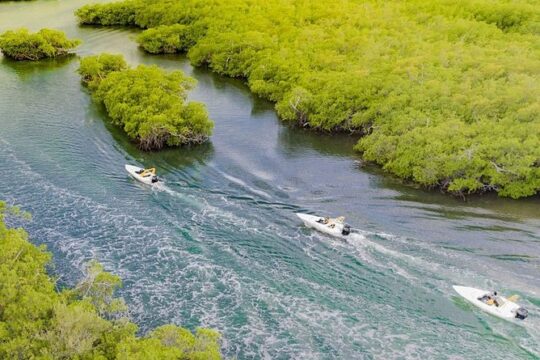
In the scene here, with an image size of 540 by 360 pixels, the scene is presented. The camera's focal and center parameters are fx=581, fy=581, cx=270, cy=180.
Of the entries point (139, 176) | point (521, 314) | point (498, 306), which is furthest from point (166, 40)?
point (521, 314)

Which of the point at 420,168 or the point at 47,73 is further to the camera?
the point at 47,73

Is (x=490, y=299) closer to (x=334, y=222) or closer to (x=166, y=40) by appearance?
(x=334, y=222)

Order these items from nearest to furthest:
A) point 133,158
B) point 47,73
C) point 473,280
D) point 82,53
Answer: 1. point 473,280
2. point 133,158
3. point 47,73
4. point 82,53

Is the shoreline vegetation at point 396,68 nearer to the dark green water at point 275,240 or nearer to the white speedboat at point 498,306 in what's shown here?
the dark green water at point 275,240

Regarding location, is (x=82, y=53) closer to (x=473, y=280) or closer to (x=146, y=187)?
(x=146, y=187)

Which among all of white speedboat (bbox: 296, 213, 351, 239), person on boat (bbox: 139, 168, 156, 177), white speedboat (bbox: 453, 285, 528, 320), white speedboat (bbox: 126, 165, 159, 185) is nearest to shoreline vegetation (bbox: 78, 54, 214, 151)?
white speedboat (bbox: 126, 165, 159, 185)

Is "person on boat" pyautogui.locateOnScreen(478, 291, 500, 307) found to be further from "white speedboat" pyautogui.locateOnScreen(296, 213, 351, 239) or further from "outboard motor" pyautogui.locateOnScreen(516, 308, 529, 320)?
"white speedboat" pyautogui.locateOnScreen(296, 213, 351, 239)

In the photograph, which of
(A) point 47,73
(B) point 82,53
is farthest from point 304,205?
(B) point 82,53
